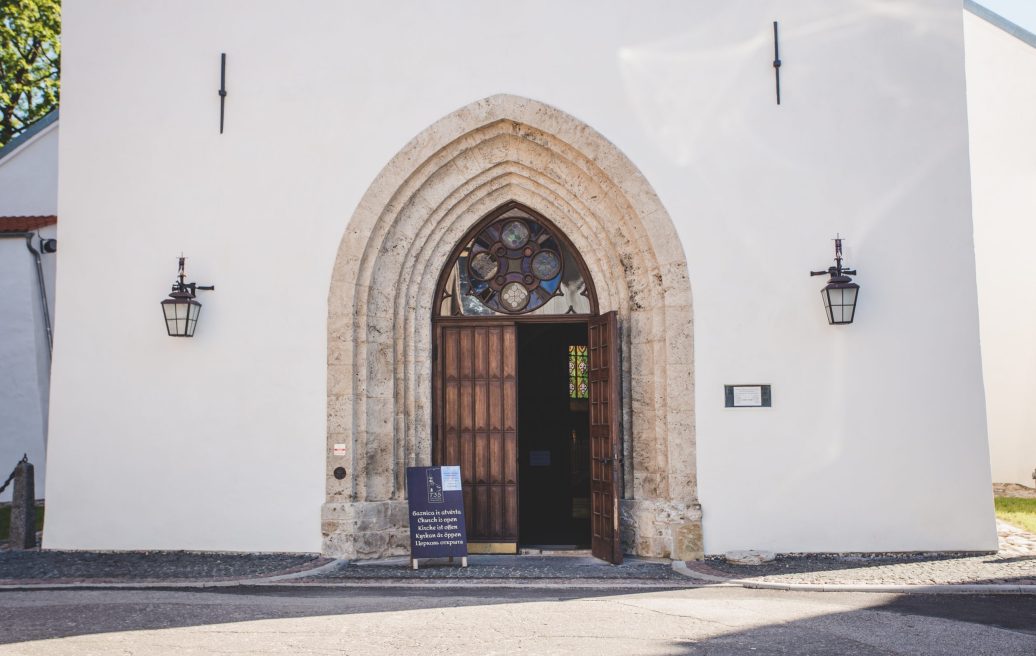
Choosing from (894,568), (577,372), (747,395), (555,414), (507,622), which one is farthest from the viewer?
(555,414)

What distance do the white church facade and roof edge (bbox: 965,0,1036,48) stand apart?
4.66 metres

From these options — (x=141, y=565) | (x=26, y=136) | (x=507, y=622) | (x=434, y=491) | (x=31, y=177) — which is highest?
(x=26, y=136)

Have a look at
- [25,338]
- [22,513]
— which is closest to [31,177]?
[25,338]

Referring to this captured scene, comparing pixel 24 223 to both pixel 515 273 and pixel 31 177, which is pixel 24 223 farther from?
pixel 515 273

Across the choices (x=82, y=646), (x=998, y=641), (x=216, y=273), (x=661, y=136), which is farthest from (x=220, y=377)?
(x=998, y=641)

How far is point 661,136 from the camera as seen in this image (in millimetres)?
8156

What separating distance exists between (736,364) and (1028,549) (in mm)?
2991

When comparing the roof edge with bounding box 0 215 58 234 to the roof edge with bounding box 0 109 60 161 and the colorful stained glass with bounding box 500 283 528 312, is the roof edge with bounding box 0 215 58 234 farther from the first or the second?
the colorful stained glass with bounding box 500 283 528 312

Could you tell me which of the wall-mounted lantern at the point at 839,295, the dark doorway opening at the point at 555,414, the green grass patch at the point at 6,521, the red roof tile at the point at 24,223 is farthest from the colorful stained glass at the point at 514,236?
the red roof tile at the point at 24,223

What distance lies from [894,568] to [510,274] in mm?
4232

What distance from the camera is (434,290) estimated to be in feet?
28.4

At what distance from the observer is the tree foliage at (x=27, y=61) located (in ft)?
51.1

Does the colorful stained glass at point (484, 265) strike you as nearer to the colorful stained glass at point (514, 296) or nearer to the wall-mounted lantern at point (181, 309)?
the colorful stained glass at point (514, 296)

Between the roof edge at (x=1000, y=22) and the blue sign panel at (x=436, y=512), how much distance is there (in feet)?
31.4
